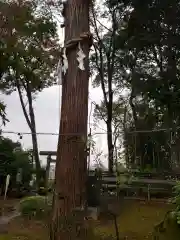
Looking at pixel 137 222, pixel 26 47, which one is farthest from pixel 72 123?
pixel 26 47

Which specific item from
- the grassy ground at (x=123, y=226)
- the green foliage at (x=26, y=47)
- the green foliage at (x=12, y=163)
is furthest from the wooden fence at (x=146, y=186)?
the green foliage at (x=26, y=47)

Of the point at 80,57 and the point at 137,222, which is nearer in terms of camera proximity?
the point at 80,57

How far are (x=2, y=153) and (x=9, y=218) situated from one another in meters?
4.42

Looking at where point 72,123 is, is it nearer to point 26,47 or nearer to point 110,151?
point 110,151

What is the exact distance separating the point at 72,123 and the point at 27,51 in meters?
9.11

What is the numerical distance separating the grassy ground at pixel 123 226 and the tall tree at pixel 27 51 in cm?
494

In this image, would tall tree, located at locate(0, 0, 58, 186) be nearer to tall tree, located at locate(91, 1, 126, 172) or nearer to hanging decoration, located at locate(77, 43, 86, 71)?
tall tree, located at locate(91, 1, 126, 172)

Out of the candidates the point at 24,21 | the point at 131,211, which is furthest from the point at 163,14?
the point at 131,211

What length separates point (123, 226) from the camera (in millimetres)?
5715

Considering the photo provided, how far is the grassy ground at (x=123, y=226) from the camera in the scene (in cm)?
495

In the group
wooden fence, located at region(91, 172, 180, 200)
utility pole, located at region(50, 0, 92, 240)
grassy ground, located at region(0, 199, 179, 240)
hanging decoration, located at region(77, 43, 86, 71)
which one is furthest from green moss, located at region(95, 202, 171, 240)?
hanging decoration, located at region(77, 43, 86, 71)

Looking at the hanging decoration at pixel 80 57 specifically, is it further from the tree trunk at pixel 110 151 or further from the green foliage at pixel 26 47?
the green foliage at pixel 26 47

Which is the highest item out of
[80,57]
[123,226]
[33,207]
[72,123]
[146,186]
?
[80,57]

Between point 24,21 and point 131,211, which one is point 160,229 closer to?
point 131,211
